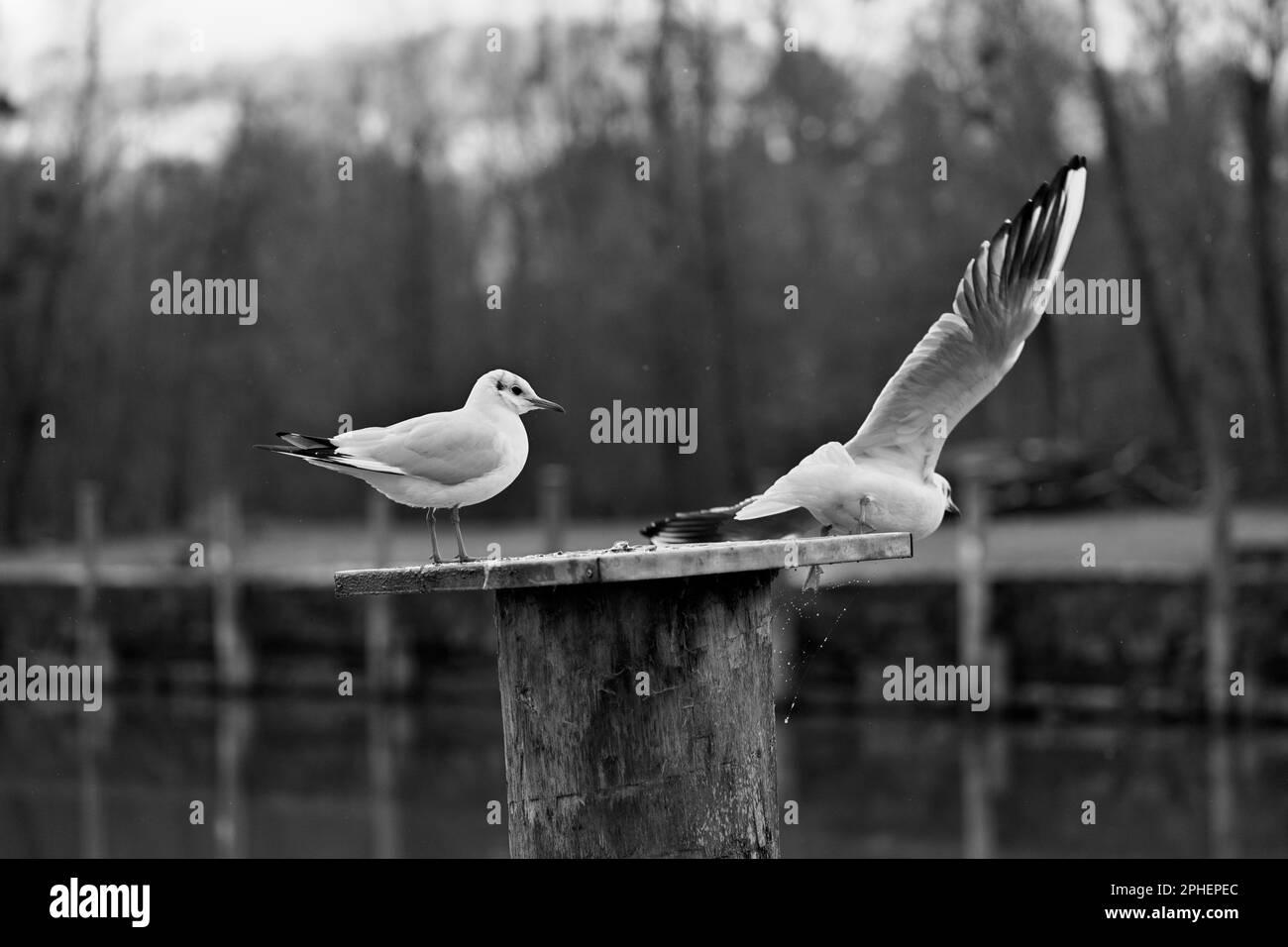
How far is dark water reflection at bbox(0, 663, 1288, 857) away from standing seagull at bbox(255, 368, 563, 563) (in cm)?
724

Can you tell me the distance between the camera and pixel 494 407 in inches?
181

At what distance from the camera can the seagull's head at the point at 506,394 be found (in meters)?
4.61

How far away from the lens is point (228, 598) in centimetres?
1877

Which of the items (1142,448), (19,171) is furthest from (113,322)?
(1142,448)

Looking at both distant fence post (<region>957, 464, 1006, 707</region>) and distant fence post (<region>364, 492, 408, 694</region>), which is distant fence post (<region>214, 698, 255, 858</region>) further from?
distant fence post (<region>957, 464, 1006, 707</region>)

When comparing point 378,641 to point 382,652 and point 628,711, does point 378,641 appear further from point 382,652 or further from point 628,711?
point 628,711

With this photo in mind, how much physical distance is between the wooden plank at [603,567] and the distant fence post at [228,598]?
15425mm

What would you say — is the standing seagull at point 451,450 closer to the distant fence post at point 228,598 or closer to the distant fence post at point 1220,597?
the distant fence post at point 1220,597

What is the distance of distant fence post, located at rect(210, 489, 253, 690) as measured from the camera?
18.7 m

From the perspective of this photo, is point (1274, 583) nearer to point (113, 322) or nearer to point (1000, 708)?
point (1000, 708)

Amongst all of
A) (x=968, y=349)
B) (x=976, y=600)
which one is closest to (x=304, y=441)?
(x=968, y=349)

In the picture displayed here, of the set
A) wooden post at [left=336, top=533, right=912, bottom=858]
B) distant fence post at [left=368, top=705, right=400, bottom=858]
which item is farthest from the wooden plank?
distant fence post at [left=368, top=705, right=400, bottom=858]

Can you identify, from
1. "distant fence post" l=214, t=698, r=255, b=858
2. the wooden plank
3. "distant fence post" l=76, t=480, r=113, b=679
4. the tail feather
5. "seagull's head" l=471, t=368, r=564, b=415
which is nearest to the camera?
the wooden plank

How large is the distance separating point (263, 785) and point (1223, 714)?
8171 millimetres
